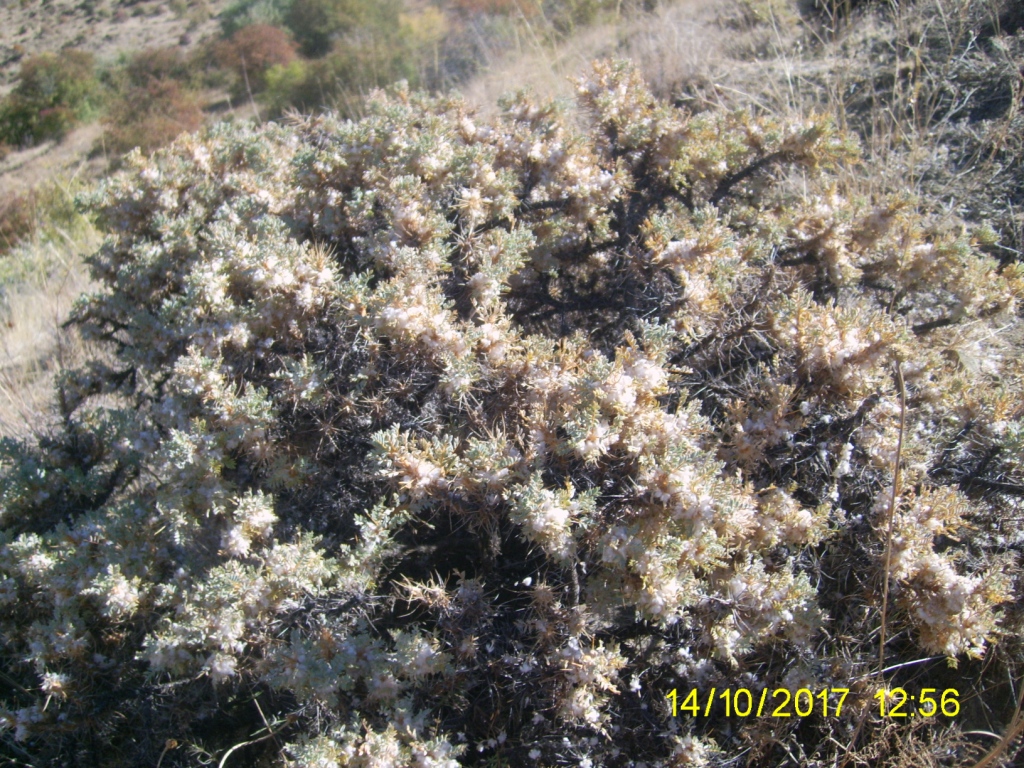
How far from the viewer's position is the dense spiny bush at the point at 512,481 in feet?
5.83

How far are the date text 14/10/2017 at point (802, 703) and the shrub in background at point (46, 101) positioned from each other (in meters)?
17.2

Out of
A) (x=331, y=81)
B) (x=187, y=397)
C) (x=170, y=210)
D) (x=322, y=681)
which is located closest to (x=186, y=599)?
(x=322, y=681)

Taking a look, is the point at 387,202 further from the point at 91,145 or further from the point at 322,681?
the point at 91,145

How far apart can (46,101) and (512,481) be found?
17717 mm

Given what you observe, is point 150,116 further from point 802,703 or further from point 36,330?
point 802,703

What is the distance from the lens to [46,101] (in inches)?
582

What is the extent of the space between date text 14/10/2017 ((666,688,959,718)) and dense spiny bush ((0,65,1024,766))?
37 mm

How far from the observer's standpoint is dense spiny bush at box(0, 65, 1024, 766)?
178 centimetres
